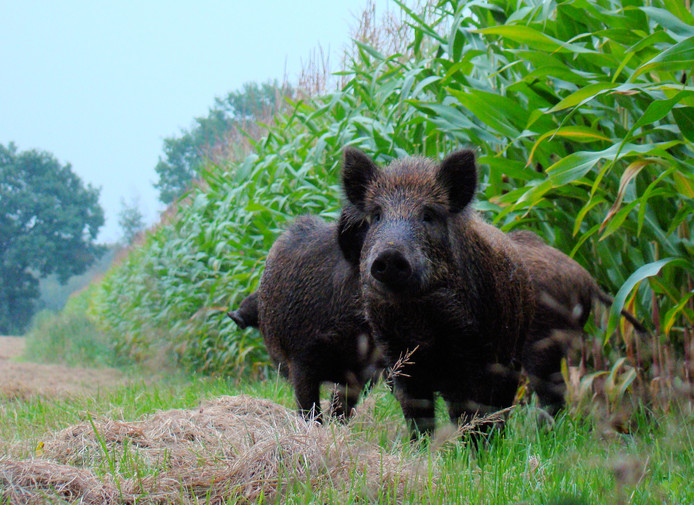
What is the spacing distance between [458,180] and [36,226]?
87.4ft

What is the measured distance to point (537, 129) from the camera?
11.2ft

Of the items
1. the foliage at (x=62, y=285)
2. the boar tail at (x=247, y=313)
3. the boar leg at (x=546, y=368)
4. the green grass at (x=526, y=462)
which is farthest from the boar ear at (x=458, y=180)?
the foliage at (x=62, y=285)

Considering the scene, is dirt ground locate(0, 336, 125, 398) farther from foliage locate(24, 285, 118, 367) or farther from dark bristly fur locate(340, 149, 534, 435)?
dark bristly fur locate(340, 149, 534, 435)

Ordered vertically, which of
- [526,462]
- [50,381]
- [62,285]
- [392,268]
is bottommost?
[62,285]

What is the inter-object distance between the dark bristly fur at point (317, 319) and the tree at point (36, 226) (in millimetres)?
23680

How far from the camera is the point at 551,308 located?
3334mm

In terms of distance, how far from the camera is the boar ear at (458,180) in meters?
2.82

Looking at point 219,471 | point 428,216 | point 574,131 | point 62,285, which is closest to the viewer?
point 219,471

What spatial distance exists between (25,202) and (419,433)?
27571 millimetres

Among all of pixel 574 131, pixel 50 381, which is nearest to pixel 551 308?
pixel 574 131

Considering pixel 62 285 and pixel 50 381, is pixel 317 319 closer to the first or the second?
pixel 50 381

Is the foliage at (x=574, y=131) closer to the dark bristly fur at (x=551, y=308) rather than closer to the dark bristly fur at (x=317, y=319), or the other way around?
the dark bristly fur at (x=551, y=308)

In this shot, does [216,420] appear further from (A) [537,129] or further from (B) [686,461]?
(A) [537,129]

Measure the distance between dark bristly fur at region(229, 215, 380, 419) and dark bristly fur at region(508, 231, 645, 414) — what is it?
2.64ft
